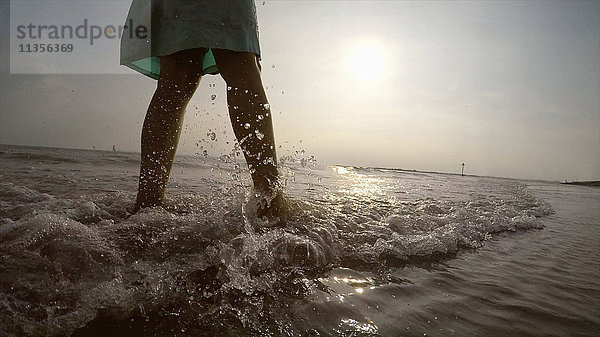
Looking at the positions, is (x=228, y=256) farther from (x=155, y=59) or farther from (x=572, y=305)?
(x=155, y=59)

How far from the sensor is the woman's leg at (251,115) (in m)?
1.72

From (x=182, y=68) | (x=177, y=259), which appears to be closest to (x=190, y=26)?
(x=182, y=68)

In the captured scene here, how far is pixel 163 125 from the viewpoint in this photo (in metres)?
1.83

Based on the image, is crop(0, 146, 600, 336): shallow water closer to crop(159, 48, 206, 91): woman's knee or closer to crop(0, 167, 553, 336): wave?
crop(0, 167, 553, 336): wave

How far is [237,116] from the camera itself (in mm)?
1743

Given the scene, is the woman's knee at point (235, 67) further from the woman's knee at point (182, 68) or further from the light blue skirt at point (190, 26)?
the woman's knee at point (182, 68)

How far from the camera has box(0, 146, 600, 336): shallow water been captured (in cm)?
88

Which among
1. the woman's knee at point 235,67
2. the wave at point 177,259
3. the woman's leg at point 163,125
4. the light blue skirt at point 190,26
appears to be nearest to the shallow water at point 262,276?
the wave at point 177,259

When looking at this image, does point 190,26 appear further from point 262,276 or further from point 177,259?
point 262,276

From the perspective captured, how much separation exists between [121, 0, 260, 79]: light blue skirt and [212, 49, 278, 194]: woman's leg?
8cm

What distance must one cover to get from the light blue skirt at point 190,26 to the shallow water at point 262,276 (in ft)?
2.68

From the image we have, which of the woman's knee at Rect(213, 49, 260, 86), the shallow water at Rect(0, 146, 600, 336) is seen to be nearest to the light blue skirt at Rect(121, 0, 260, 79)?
the woman's knee at Rect(213, 49, 260, 86)

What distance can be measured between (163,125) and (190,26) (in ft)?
1.74

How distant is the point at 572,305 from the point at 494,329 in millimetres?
478
